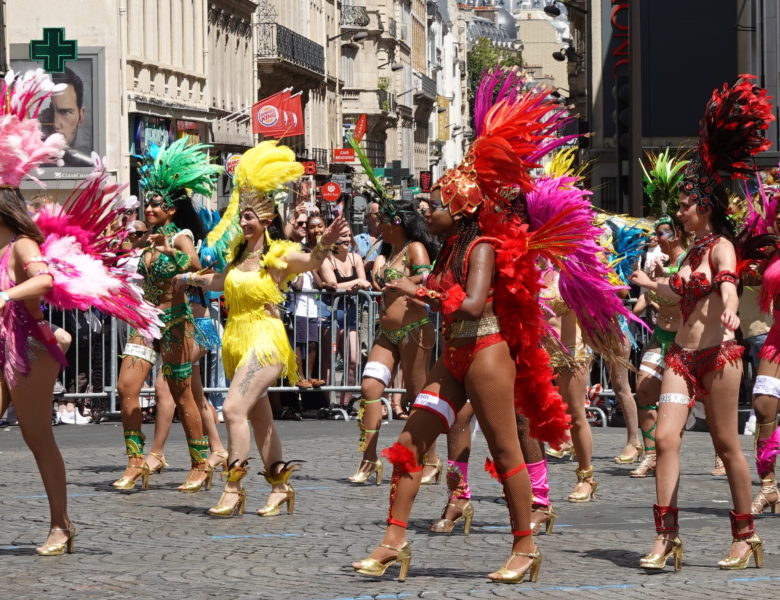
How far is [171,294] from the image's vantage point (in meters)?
10.9

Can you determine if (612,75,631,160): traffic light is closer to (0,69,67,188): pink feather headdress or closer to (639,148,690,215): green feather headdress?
(639,148,690,215): green feather headdress

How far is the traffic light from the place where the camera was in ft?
144

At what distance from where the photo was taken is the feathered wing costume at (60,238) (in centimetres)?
825

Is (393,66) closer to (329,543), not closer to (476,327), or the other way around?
(329,543)

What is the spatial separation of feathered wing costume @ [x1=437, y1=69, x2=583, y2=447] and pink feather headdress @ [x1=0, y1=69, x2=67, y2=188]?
1.98 m

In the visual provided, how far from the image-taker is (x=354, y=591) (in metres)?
7.46

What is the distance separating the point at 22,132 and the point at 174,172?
8.61 feet

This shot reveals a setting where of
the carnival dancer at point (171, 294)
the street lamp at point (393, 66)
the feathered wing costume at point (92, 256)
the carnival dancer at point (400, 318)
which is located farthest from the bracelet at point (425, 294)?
the street lamp at point (393, 66)

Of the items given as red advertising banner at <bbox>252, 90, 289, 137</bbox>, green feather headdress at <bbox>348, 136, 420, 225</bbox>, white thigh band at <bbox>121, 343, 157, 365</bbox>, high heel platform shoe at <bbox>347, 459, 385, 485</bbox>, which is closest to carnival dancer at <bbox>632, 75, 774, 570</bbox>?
green feather headdress at <bbox>348, 136, 420, 225</bbox>

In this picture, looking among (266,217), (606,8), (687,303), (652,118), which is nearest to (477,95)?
(687,303)

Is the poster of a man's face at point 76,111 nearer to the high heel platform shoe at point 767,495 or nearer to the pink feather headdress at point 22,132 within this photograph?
the high heel platform shoe at point 767,495

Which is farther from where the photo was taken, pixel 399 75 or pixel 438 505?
pixel 399 75

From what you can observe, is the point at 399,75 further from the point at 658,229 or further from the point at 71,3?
the point at 658,229

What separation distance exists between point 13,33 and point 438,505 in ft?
86.5
